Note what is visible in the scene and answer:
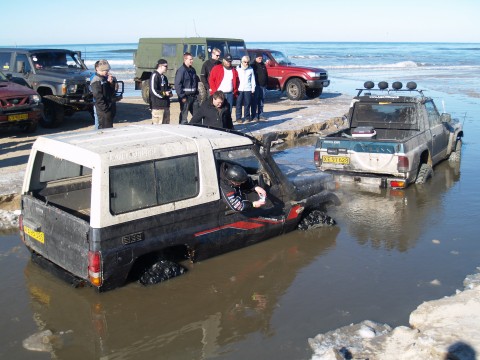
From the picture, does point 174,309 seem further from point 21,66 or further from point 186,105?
point 21,66

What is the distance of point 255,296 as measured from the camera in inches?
224

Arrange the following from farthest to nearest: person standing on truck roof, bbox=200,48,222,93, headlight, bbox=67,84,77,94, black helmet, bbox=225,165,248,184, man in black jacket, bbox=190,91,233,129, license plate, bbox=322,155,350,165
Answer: headlight, bbox=67,84,77,94 → person standing on truck roof, bbox=200,48,222,93 → license plate, bbox=322,155,350,165 → man in black jacket, bbox=190,91,233,129 → black helmet, bbox=225,165,248,184

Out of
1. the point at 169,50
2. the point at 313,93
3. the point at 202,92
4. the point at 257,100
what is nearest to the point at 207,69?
the point at 202,92

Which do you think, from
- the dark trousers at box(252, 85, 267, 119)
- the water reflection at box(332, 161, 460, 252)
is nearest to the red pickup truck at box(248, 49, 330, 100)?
the dark trousers at box(252, 85, 267, 119)

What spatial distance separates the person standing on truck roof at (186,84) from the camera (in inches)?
456

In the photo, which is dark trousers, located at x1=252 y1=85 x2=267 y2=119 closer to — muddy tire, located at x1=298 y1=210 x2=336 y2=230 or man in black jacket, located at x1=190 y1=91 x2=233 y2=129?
man in black jacket, located at x1=190 y1=91 x2=233 y2=129

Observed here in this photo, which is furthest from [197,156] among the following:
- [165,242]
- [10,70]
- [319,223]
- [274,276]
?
[10,70]

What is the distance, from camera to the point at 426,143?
9.88 meters

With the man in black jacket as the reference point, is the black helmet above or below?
below

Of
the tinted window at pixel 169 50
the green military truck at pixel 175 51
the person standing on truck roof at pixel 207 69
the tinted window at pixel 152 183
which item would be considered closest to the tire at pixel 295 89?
the green military truck at pixel 175 51

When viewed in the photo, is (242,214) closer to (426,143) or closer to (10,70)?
(426,143)

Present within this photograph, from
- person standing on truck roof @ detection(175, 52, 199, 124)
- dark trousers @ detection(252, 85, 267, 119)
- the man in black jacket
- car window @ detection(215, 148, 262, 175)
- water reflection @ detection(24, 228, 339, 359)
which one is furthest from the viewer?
dark trousers @ detection(252, 85, 267, 119)

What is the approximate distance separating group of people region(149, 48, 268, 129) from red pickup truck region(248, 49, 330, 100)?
5423 millimetres

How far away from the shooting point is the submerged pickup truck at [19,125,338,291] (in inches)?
206
